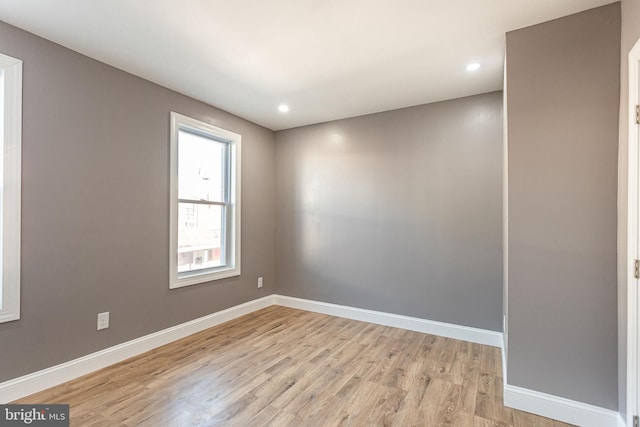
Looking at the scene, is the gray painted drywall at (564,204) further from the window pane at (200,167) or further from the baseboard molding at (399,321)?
the window pane at (200,167)

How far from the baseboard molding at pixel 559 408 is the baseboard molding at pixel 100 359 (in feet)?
9.34

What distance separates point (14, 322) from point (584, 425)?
12.0ft

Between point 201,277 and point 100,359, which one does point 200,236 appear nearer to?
point 201,277

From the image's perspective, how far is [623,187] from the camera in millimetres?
1637

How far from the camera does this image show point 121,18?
1935 millimetres

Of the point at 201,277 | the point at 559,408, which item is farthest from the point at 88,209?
the point at 559,408

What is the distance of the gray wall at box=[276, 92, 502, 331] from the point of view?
3023 millimetres

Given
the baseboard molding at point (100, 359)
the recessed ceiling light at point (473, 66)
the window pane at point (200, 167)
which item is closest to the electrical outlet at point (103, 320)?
the baseboard molding at point (100, 359)

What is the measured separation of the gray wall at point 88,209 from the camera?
2096 mm

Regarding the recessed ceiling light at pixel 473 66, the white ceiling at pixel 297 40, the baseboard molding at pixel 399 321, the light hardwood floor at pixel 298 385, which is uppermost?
the white ceiling at pixel 297 40

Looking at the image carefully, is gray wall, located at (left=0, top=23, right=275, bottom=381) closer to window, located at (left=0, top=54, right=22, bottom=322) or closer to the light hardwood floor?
window, located at (left=0, top=54, right=22, bottom=322)

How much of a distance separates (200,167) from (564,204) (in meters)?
3.35

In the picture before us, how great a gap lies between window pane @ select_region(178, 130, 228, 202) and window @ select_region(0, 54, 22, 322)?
1.28m

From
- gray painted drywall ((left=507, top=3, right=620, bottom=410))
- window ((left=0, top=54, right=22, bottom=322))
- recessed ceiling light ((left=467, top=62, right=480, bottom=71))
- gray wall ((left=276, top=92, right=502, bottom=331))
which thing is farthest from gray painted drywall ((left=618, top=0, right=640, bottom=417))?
window ((left=0, top=54, right=22, bottom=322))
